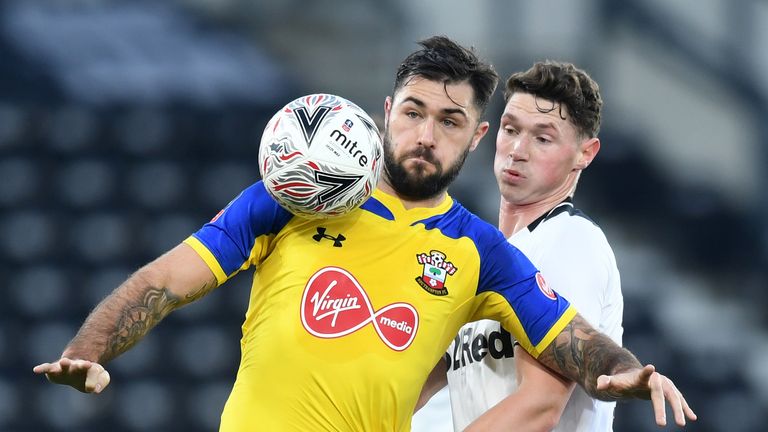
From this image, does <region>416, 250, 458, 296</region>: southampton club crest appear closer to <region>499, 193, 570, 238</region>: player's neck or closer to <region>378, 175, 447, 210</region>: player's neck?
<region>378, 175, 447, 210</region>: player's neck

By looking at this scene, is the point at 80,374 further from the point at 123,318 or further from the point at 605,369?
the point at 605,369

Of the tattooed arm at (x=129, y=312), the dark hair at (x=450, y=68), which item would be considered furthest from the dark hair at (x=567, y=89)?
the tattooed arm at (x=129, y=312)

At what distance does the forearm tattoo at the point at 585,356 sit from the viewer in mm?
3076

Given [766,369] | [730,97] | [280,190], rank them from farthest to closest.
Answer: [730,97]
[766,369]
[280,190]

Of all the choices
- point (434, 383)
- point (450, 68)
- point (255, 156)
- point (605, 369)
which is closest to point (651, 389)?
point (605, 369)

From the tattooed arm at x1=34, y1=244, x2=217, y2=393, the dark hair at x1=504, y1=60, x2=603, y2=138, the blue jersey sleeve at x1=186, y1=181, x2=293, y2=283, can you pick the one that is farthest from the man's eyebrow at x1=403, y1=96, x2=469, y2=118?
the tattooed arm at x1=34, y1=244, x2=217, y2=393

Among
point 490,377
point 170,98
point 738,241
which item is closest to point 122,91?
point 170,98

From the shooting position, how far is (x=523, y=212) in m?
3.92

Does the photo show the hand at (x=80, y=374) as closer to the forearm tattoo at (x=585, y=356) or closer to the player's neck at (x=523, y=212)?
the forearm tattoo at (x=585, y=356)

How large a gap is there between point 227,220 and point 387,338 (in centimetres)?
54

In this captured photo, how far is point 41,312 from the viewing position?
8.30 meters

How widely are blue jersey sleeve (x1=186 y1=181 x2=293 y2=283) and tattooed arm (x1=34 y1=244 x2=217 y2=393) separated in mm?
33

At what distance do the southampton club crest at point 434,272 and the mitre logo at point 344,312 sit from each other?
0.32 ft

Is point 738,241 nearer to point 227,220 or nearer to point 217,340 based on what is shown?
point 217,340
